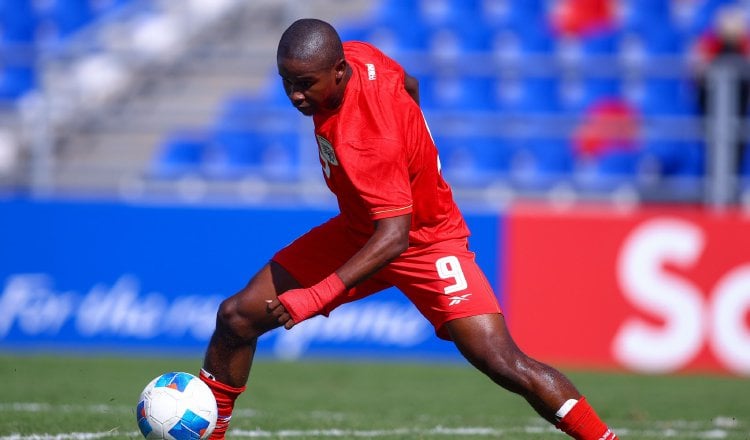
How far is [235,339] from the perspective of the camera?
5715 mm

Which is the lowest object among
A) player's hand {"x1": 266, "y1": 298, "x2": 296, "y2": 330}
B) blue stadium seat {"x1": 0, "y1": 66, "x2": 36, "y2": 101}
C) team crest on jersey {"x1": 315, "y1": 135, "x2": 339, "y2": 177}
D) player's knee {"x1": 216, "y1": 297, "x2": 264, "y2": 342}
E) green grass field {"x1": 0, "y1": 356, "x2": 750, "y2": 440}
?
green grass field {"x1": 0, "y1": 356, "x2": 750, "y2": 440}

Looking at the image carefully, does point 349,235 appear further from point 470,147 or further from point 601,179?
point 470,147

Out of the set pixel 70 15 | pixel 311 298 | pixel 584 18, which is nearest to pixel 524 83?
pixel 584 18

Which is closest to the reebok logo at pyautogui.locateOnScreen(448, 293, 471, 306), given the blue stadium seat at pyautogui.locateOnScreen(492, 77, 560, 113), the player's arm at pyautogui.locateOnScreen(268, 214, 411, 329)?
the player's arm at pyautogui.locateOnScreen(268, 214, 411, 329)

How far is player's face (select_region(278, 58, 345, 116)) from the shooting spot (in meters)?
5.08

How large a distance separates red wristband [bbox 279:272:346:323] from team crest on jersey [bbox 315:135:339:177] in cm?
62

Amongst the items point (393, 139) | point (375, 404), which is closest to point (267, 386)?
point (375, 404)

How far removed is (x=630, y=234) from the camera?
1133 centimetres

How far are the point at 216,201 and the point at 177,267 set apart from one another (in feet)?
2.62

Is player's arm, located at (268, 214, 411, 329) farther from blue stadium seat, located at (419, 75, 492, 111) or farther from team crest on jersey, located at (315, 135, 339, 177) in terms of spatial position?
blue stadium seat, located at (419, 75, 492, 111)

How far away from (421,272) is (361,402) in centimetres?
301

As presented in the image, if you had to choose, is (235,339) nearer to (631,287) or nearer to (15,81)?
(631,287)

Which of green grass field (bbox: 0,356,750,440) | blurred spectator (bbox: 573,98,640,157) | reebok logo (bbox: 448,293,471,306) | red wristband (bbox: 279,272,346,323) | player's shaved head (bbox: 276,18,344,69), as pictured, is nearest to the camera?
red wristband (bbox: 279,272,346,323)

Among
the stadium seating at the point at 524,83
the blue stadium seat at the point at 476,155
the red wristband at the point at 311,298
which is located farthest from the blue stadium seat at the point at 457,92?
the red wristband at the point at 311,298
